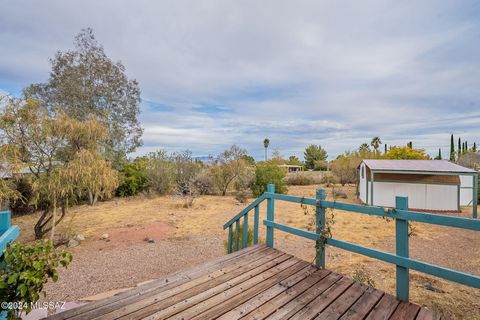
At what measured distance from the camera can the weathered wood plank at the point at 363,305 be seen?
204 cm

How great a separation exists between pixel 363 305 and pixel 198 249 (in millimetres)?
4419

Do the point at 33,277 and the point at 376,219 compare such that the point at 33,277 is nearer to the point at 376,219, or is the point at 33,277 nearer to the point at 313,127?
the point at 376,219

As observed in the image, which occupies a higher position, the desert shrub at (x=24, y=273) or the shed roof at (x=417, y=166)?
the shed roof at (x=417, y=166)

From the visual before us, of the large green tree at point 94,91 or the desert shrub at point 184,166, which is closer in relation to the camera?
the large green tree at point 94,91

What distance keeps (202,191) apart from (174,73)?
813 centimetres

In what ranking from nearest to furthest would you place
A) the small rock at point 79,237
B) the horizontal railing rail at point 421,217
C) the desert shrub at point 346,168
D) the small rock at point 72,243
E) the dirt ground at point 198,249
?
the horizontal railing rail at point 421,217 < the dirt ground at point 198,249 < the small rock at point 72,243 < the small rock at point 79,237 < the desert shrub at point 346,168

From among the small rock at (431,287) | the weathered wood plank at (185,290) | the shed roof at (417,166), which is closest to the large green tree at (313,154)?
the shed roof at (417,166)

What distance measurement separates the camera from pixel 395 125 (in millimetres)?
22641

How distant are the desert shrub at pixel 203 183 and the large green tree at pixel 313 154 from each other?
33.4 meters

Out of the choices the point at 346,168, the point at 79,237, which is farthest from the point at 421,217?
the point at 346,168

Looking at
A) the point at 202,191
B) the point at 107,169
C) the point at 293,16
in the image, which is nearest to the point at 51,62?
the point at 107,169

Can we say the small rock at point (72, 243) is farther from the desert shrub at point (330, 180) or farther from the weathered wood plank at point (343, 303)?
the desert shrub at point (330, 180)

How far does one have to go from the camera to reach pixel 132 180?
14453mm

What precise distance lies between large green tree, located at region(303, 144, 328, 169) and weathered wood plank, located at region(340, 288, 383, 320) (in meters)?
44.5
